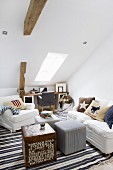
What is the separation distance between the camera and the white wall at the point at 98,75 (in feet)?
11.3

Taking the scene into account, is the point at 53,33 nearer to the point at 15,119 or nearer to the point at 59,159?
the point at 15,119

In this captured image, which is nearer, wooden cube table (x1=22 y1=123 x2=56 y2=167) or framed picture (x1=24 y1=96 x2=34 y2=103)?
wooden cube table (x1=22 y1=123 x2=56 y2=167)

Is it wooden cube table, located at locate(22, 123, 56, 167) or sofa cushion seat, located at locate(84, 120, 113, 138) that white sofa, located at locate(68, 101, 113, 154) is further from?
wooden cube table, located at locate(22, 123, 56, 167)

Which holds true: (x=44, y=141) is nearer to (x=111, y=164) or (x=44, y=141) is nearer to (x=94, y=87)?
(x=111, y=164)

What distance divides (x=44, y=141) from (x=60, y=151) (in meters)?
0.53

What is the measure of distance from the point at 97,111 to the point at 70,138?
3.23 ft

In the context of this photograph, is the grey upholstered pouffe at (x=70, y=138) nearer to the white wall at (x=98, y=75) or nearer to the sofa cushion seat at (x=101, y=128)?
the sofa cushion seat at (x=101, y=128)

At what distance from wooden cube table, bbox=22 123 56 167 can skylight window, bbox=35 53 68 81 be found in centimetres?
262

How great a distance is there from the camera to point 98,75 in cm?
383

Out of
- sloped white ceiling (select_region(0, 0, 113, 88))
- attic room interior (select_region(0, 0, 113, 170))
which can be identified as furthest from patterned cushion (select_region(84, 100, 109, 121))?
sloped white ceiling (select_region(0, 0, 113, 88))

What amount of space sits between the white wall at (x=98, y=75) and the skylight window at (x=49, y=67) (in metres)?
0.74

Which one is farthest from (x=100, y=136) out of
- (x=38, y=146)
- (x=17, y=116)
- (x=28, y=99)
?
(x=28, y=99)

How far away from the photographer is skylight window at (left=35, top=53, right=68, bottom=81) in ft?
14.6

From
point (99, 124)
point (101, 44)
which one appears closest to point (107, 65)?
point (101, 44)
